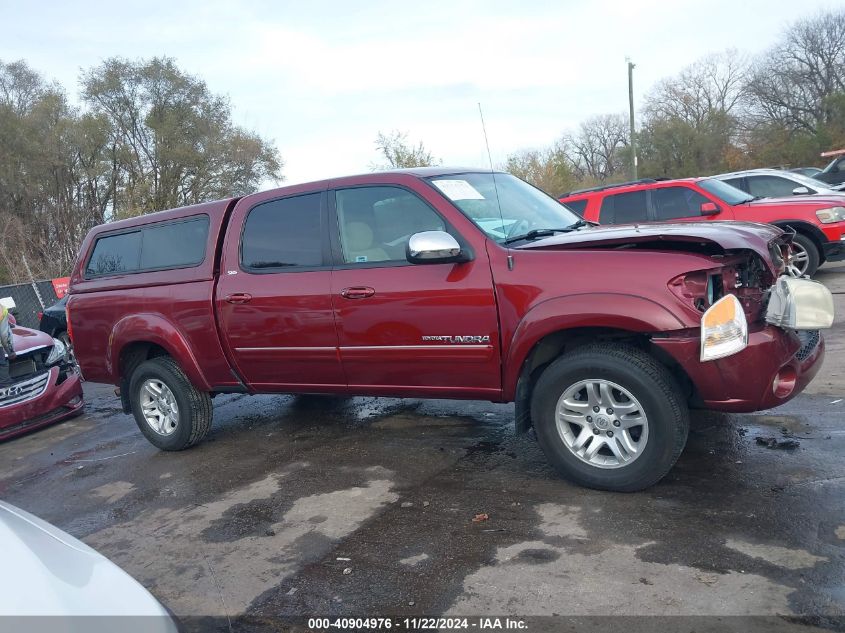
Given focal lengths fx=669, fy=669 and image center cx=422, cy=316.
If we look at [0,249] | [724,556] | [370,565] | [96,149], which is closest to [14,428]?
[370,565]

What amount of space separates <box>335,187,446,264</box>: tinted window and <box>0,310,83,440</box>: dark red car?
14.9 feet

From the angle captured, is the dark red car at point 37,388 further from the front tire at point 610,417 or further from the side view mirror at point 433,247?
the front tire at point 610,417

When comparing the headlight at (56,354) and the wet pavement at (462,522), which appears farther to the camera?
the headlight at (56,354)

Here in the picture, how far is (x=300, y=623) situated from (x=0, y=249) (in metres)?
→ 28.6

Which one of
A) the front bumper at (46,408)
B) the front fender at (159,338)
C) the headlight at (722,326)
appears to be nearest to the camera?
the headlight at (722,326)

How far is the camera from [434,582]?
3090 millimetres

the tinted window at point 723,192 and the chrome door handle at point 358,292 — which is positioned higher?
the tinted window at point 723,192

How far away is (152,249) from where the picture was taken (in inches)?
225

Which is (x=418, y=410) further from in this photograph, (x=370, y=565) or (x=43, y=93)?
(x=43, y=93)

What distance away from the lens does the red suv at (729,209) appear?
9250 mm

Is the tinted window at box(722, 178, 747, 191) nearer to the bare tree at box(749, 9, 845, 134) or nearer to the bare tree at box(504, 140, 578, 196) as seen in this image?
the bare tree at box(504, 140, 578, 196)

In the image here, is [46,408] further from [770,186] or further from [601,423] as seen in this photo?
[770,186]

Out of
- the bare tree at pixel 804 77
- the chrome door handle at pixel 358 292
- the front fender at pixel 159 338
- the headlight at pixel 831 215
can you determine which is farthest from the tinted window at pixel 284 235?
the bare tree at pixel 804 77

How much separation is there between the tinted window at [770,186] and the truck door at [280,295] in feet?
28.8
